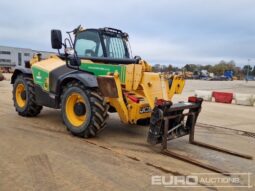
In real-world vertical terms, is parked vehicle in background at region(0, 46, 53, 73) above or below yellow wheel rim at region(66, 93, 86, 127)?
above

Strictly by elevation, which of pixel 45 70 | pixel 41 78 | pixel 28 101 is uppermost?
pixel 45 70

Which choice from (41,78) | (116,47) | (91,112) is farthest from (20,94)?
(91,112)

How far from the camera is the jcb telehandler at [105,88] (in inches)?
234

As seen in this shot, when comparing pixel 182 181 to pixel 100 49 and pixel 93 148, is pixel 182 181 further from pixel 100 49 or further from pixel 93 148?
pixel 100 49

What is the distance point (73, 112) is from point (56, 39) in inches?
A: 62.8

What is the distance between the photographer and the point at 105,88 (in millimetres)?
5992

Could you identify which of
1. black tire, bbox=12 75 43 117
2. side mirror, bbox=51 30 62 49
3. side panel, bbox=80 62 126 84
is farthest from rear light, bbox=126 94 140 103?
black tire, bbox=12 75 43 117

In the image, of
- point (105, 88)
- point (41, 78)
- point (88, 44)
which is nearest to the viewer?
point (105, 88)

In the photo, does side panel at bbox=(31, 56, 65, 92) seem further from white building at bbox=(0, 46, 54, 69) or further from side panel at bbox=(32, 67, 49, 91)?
white building at bbox=(0, 46, 54, 69)

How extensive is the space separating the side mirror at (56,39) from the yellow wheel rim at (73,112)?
1.09 metres

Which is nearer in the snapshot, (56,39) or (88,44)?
(56,39)

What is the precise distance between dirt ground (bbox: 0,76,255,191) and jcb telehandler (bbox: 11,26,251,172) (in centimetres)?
36

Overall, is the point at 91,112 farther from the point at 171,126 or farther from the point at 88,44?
the point at 88,44

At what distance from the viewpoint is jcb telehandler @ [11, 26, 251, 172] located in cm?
594
